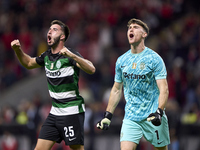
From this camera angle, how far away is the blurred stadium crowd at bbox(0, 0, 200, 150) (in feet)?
42.9

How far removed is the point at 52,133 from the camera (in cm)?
742

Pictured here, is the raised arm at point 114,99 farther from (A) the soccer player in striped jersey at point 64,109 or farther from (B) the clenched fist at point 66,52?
(B) the clenched fist at point 66,52

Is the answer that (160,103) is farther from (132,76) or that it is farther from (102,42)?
(102,42)

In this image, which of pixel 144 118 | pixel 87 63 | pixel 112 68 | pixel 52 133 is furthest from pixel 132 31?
pixel 112 68

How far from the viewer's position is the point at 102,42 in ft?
52.3

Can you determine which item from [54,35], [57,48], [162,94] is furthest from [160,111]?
[54,35]

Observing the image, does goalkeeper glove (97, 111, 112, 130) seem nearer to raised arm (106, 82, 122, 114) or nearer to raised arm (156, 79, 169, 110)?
raised arm (106, 82, 122, 114)

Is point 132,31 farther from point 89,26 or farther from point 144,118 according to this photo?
point 89,26

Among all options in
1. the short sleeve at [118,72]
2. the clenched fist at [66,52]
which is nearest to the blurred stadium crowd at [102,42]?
the short sleeve at [118,72]

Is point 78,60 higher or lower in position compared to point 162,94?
higher

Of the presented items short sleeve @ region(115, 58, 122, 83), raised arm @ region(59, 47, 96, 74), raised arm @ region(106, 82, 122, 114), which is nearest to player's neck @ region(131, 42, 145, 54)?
short sleeve @ region(115, 58, 122, 83)

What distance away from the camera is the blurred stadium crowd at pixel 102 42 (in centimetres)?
1308

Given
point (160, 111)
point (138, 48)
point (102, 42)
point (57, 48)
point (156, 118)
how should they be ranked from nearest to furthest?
point (156, 118), point (160, 111), point (138, 48), point (57, 48), point (102, 42)

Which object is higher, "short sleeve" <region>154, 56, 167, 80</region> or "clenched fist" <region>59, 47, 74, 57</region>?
"clenched fist" <region>59, 47, 74, 57</region>
